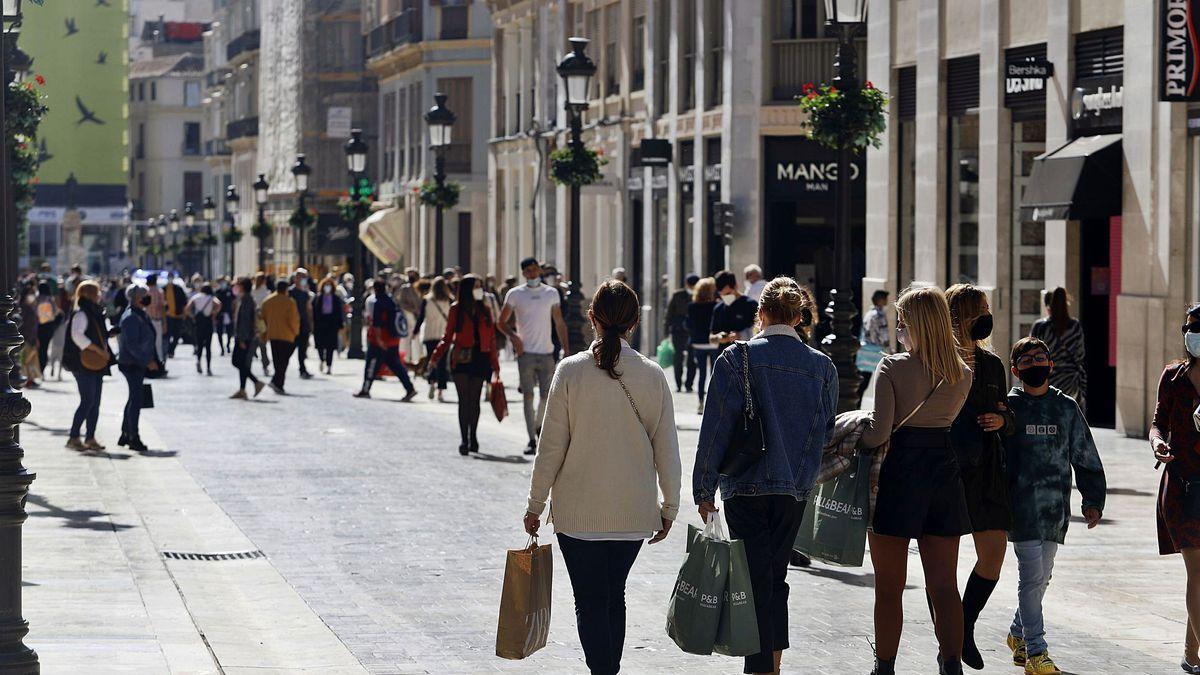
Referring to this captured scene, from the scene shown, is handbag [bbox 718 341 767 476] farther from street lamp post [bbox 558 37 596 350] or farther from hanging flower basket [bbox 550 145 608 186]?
hanging flower basket [bbox 550 145 608 186]

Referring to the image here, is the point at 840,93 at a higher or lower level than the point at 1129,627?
higher

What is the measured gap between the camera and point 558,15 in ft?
157

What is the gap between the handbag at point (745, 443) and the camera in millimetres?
8453

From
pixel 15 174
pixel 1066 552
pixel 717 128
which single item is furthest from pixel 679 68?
pixel 1066 552

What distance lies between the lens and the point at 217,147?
11469 cm

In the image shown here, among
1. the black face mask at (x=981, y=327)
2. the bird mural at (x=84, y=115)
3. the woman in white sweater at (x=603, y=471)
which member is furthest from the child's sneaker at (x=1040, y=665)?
the bird mural at (x=84, y=115)

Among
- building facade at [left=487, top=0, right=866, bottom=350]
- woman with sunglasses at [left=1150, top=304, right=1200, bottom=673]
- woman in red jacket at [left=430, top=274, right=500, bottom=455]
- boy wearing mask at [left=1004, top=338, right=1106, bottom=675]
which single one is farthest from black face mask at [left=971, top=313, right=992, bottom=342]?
building facade at [left=487, top=0, right=866, bottom=350]

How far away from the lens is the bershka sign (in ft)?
67.6

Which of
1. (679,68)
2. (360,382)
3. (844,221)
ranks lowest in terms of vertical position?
(360,382)

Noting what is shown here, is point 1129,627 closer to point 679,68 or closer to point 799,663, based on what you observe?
point 799,663

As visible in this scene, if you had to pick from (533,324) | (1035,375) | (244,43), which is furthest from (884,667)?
(244,43)

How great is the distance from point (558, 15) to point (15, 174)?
20881mm

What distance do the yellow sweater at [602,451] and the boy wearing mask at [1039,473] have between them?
5.76ft

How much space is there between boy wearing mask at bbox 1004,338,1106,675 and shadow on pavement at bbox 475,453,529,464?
10882 millimetres
